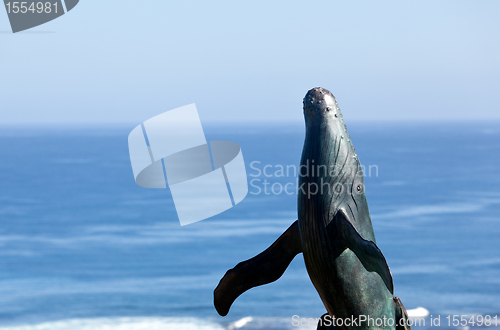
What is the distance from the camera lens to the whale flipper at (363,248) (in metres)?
4.56

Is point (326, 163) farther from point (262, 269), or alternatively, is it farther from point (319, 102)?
point (262, 269)

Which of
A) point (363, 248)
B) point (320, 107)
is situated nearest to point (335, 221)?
point (363, 248)

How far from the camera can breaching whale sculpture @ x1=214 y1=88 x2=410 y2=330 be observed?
5246 mm

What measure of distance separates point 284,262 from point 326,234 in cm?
79

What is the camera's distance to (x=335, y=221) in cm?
518

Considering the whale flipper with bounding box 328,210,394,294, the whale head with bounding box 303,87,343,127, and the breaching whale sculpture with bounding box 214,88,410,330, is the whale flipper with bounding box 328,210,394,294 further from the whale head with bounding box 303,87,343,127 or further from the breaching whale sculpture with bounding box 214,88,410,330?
the whale head with bounding box 303,87,343,127

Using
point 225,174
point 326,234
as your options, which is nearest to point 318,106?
point 326,234

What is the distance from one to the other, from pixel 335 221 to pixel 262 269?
103cm

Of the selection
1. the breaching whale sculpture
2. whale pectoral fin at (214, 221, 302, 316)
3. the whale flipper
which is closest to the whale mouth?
the breaching whale sculpture

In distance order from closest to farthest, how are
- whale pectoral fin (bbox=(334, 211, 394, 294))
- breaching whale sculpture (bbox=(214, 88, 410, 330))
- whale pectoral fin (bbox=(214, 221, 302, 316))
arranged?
whale pectoral fin (bbox=(334, 211, 394, 294)) → breaching whale sculpture (bbox=(214, 88, 410, 330)) → whale pectoral fin (bbox=(214, 221, 302, 316))

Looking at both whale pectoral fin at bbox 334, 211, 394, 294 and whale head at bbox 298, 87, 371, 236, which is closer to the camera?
whale pectoral fin at bbox 334, 211, 394, 294

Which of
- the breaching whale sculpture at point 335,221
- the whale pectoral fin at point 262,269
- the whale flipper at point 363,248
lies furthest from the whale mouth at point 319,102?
the whale pectoral fin at point 262,269

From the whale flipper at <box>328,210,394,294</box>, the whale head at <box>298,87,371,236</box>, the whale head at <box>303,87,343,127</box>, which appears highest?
the whale head at <box>303,87,343,127</box>

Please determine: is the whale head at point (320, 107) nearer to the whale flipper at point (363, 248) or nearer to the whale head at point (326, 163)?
the whale head at point (326, 163)
